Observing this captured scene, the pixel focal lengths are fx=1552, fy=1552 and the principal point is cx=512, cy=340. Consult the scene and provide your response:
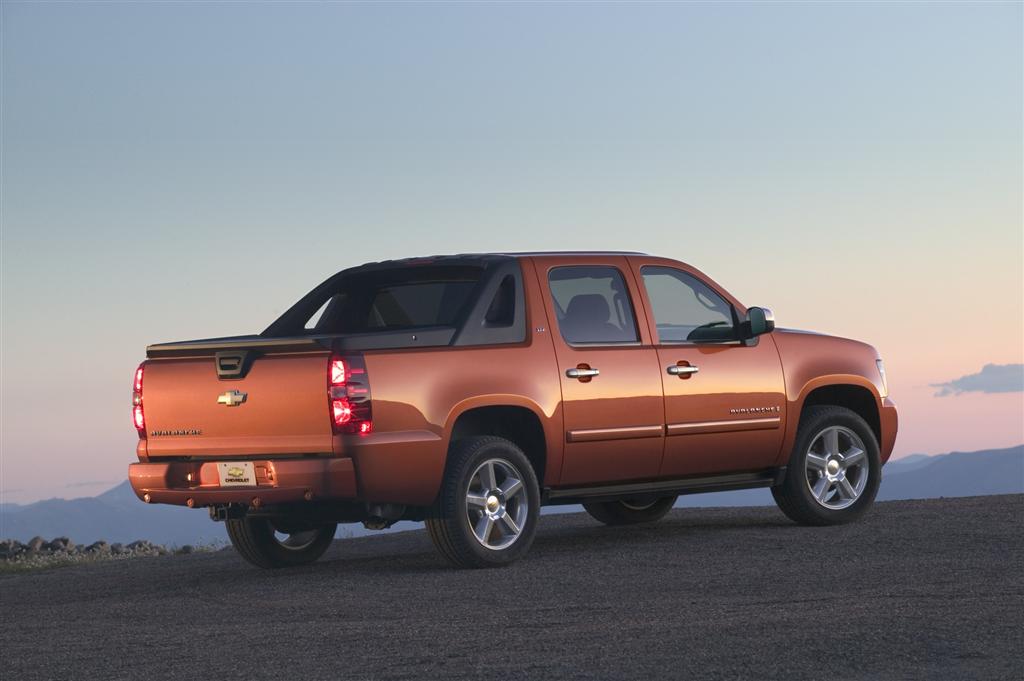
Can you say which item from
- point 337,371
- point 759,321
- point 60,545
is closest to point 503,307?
point 337,371

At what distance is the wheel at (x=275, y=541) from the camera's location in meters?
11.4

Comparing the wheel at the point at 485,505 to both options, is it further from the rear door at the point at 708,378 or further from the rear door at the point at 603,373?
the rear door at the point at 708,378

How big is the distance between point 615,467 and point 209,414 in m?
2.88

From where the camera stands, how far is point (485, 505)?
1028cm

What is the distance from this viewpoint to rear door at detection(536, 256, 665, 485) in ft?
35.1

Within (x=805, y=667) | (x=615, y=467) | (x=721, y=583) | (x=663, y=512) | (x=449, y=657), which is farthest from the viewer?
(x=663, y=512)

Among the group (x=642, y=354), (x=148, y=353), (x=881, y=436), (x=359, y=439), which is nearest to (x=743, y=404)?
(x=642, y=354)

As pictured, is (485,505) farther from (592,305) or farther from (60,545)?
(60,545)

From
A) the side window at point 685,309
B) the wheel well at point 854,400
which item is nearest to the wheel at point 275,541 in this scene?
the side window at point 685,309

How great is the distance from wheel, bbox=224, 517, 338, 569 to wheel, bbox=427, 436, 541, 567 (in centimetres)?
153

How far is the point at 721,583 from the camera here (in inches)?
368

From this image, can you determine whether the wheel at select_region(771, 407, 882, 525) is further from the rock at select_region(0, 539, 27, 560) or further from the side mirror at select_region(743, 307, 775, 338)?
the rock at select_region(0, 539, 27, 560)

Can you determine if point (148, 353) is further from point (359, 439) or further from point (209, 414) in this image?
point (359, 439)

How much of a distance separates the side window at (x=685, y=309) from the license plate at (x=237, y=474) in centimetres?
320
